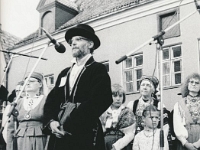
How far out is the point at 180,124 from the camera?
3180 millimetres

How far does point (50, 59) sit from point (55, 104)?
A: 151 centimetres

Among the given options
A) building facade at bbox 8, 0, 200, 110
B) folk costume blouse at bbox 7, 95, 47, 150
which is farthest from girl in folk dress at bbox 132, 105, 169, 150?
folk costume blouse at bbox 7, 95, 47, 150

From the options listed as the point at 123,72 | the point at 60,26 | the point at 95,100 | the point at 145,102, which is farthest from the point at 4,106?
the point at 95,100

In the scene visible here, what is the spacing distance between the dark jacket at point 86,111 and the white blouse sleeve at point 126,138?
779 mm

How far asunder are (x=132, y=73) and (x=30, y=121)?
1.12 metres

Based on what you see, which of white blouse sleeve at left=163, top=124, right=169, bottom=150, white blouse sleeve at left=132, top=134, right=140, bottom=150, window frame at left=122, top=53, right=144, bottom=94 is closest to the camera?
white blouse sleeve at left=163, top=124, right=169, bottom=150

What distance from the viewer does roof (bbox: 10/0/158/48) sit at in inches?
164

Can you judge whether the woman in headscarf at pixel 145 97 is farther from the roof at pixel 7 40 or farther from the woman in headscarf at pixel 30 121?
the roof at pixel 7 40

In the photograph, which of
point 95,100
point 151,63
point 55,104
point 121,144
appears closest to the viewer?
point 95,100

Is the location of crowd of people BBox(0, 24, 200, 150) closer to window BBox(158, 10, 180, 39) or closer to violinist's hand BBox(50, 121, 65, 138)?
violinist's hand BBox(50, 121, 65, 138)

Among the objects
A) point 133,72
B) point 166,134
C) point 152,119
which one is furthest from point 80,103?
point 133,72

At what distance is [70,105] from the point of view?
2527mm

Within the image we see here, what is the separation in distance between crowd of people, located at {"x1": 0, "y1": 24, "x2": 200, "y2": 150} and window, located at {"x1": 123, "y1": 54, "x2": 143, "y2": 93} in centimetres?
22

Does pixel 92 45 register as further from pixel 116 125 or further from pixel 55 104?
pixel 116 125
